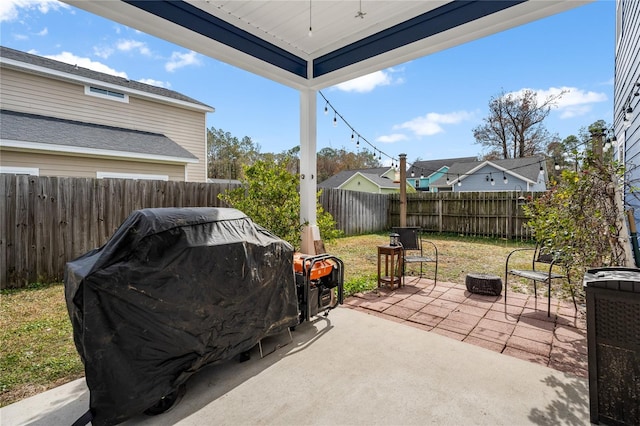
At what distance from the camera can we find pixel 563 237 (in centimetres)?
286

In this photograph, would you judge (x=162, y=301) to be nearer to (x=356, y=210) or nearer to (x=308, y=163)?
(x=308, y=163)

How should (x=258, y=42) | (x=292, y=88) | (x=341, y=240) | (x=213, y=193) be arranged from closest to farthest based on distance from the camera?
(x=258, y=42), (x=292, y=88), (x=213, y=193), (x=341, y=240)

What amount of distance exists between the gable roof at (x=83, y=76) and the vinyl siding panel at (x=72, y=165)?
→ 8.67 ft

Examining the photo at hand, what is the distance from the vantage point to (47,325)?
315 cm

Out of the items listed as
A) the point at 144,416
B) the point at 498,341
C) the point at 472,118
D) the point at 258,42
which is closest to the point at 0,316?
the point at 144,416

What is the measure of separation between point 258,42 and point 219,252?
2.83 metres

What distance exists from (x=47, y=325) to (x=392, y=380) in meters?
3.51

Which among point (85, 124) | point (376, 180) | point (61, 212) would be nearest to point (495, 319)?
point (61, 212)

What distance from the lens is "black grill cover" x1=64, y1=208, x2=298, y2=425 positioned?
5.19ft

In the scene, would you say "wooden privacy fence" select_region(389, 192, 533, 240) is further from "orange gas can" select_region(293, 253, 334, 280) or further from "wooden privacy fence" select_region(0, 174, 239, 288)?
"wooden privacy fence" select_region(0, 174, 239, 288)

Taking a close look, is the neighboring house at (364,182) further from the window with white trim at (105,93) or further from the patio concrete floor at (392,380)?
the patio concrete floor at (392,380)

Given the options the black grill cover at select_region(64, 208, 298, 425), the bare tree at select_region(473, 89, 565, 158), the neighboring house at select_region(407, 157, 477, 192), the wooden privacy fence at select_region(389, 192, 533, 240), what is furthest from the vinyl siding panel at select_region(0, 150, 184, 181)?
the bare tree at select_region(473, 89, 565, 158)

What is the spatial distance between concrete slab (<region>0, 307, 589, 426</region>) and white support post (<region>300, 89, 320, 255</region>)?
1785 mm

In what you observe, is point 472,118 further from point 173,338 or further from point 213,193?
point 173,338
